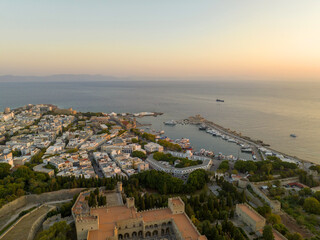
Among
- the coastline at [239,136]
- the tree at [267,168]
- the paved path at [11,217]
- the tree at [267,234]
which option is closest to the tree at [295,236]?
the tree at [267,234]

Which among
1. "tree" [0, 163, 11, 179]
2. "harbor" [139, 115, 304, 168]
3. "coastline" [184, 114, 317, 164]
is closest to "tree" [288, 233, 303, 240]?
"harbor" [139, 115, 304, 168]

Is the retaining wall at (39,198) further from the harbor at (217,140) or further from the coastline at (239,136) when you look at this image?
the coastline at (239,136)

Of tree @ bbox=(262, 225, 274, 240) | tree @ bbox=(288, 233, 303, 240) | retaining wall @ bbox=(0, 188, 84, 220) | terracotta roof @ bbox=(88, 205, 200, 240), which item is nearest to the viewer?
terracotta roof @ bbox=(88, 205, 200, 240)

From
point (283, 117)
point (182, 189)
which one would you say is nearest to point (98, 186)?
point (182, 189)

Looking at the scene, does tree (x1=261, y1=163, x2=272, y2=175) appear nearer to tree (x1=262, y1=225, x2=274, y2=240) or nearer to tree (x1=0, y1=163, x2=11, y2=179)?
tree (x1=262, y1=225, x2=274, y2=240)

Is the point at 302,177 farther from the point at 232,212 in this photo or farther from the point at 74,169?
the point at 74,169
